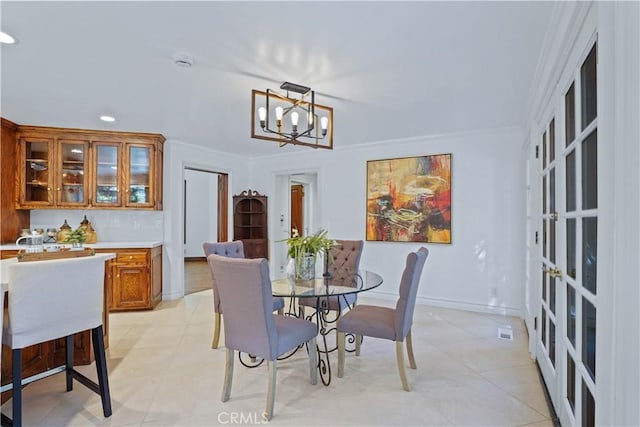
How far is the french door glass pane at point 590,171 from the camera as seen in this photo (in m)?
1.39

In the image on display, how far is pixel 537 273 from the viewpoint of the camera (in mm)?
2863

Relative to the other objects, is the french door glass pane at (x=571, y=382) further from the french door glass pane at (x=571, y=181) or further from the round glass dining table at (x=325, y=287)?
the round glass dining table at (x=325, y=287)

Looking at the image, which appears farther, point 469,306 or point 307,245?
point 469,306

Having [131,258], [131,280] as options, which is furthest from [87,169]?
[131,280]

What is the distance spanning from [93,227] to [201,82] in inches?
124

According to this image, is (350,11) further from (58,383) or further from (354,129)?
(58,383)

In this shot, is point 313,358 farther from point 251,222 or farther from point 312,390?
point 251,222

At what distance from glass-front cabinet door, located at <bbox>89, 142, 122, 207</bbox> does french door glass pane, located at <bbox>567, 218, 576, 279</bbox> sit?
4.84m

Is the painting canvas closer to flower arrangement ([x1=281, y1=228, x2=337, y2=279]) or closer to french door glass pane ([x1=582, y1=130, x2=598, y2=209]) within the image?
flower arrangement ([x1=281, y1=228, x2=337, y2=279])

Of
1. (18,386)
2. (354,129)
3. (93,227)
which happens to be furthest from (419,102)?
(93,227)

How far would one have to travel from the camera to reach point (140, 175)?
4.70 m

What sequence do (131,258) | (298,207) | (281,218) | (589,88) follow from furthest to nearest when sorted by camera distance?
(298,207), (281,218), (131,258), (589,88)

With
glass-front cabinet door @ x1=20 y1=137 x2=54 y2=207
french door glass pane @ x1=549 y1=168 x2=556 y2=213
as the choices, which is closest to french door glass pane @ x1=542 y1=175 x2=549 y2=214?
french door glass pane @ x1=549 y1=168 x2=556 y2=213

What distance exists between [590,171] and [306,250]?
1.96 m
